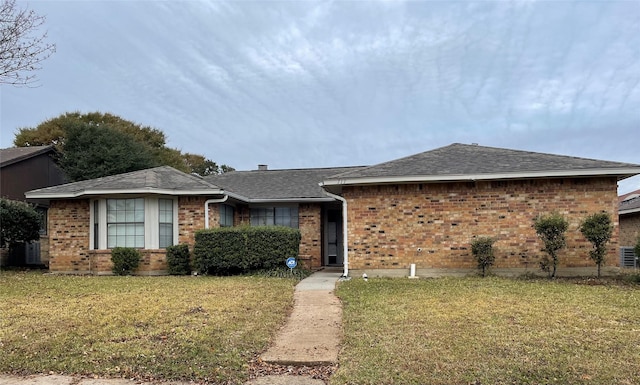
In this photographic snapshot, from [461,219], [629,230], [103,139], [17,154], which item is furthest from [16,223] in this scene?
[629,230]

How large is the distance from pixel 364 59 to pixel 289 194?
535 centimetres

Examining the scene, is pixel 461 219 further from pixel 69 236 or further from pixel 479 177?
pixel 69 236

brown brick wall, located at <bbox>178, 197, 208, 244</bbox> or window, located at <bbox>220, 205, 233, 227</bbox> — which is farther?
window, located at <bbox>220, 205, 233, 227</bbox>

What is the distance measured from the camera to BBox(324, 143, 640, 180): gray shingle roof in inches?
416

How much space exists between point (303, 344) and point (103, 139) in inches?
898

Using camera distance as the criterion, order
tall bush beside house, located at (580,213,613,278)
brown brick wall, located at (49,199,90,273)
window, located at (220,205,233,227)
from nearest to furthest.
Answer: tall bush beside house, located at (580,213,613,278), brown brick wall, located at (49,199,90,273), window, located at (220,205,233,227)

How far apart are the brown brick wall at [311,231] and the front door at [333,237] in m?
1.21

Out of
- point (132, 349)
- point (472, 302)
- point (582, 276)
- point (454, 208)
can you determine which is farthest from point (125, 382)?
point (582, 276)

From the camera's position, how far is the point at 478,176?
10.9m

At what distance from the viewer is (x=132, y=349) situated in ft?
17.3

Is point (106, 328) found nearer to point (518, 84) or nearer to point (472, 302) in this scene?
point (472, 302)

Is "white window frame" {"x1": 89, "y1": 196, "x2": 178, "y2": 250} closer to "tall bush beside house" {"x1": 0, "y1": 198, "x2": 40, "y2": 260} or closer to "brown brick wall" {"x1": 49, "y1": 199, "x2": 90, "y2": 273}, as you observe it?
"brown brick wall" {"x1": 49, "y1": 199, "x2": 90, "y2": 273}

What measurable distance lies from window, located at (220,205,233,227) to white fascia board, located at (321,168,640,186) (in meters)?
4.56

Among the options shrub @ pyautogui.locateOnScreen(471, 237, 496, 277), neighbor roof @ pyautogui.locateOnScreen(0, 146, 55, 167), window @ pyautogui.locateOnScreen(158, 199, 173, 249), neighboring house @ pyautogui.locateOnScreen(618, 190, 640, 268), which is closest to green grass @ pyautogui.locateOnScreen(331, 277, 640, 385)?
shrub @ pyautogui.locateOnScreen(471, 237, 496, 277)
